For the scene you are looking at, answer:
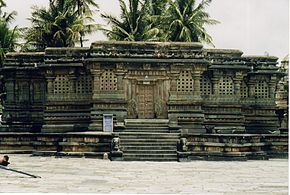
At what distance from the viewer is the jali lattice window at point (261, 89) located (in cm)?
3012

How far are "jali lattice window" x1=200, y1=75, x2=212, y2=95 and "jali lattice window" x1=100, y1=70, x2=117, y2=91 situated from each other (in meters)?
5.18

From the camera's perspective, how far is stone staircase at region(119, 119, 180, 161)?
22578 mm

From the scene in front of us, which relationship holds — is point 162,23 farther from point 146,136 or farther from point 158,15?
point 146,136

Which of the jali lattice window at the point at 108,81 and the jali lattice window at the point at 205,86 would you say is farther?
the jali lattice window at the point at 205,86

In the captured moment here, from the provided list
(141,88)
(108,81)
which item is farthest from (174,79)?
(108,81)

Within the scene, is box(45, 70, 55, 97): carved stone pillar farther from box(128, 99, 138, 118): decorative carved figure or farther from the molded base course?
box(128, 99, 138, 118): decorative carved figure

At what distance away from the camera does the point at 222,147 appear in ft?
77.7

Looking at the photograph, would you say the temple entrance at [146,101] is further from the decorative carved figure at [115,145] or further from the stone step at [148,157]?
the stone step at [148,157]

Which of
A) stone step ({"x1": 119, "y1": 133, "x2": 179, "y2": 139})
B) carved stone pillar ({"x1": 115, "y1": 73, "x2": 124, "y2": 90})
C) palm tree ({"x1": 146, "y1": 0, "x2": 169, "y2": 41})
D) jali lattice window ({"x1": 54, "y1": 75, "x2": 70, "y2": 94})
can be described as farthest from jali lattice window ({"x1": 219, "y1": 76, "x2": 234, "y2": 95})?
palm tree ({"x1": 146, "y1": 0, "x2": 169, "y2": 41})

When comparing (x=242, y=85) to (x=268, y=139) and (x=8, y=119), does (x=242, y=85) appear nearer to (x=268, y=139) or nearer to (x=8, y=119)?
(x=268, y=139)

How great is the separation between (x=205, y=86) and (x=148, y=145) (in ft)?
23.0

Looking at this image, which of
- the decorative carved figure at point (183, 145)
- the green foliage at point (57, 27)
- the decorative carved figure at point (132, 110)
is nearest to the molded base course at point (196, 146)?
the decorative carved figure at point (183, 145)

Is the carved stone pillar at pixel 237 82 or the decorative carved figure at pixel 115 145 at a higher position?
the carved stone pillar at pixel 237 82

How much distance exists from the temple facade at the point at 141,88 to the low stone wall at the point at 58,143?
5.59 feet
